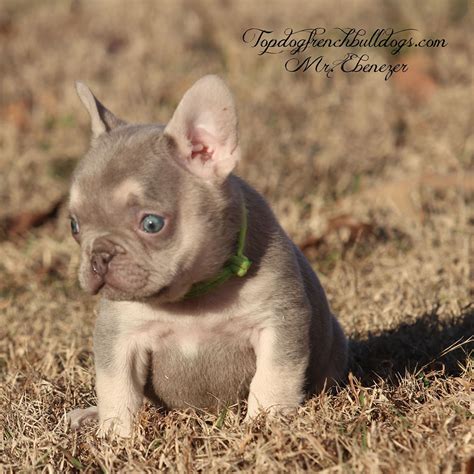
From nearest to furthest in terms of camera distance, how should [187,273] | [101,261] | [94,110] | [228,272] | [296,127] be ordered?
1. [101,261]
2. [187,273]
3. [228,272]
4. [94,110]
5. [296,127]

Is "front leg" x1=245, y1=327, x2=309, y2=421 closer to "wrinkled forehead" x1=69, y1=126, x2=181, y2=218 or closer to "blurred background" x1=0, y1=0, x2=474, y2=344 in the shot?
"wrinkled forehead" x1=69, y1=126, x2=181, y2=218

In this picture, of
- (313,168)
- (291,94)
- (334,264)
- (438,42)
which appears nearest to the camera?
(334,264)

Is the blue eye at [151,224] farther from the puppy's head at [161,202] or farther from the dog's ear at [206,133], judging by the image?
the dog's ear at [206,133]

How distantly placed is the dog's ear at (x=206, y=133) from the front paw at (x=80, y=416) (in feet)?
4.10

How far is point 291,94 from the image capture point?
9.48 meters

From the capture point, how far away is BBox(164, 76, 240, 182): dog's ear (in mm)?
3715

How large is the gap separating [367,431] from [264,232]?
0.99 meters

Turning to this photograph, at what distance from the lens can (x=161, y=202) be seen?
11.7 ft

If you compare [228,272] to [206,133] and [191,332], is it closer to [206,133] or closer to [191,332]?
[191,332]

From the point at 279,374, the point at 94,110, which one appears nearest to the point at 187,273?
the point at 279,374

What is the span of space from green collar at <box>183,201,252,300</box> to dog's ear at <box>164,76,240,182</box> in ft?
1.02

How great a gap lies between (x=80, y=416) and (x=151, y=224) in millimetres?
1111

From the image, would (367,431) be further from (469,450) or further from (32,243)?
(32,243)

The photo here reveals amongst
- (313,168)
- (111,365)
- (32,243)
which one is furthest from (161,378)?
(313,168)
